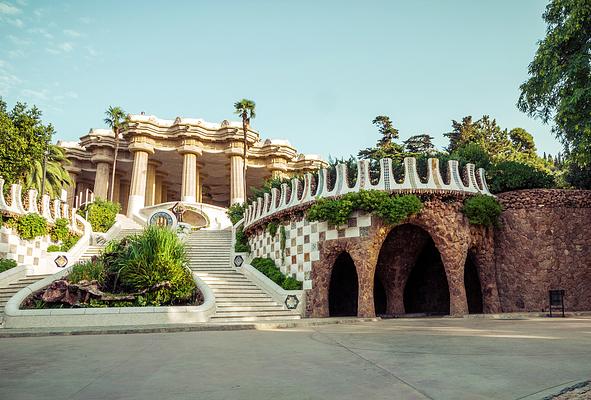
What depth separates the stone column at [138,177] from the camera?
4000cm

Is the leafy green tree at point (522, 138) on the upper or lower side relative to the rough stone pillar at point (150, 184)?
upper

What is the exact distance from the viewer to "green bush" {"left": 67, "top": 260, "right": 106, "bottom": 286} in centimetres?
Result: 1493

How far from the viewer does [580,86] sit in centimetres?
1552

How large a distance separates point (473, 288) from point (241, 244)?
1067cm

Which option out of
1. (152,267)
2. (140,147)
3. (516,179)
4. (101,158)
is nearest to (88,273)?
(152,267)

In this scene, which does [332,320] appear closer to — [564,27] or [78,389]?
[78,389]

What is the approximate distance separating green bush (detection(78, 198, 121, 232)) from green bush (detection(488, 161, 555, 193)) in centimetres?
2284

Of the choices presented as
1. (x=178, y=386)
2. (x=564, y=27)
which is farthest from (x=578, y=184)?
(x=178, y=386)

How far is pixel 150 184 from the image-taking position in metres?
44.2

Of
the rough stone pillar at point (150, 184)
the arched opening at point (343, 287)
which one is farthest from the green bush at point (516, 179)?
the rough stone pillar at point (150, 184)

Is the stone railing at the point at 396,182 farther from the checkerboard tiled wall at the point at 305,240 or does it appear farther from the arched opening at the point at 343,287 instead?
the arched opening at the point at 343,287

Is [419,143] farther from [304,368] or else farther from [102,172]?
[304,368]

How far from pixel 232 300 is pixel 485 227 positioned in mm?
9394

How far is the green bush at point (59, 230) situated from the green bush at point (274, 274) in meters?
9.79
